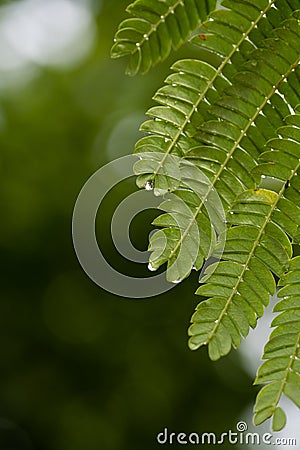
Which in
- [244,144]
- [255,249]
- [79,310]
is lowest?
[255,249]

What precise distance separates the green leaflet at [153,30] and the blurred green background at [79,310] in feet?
8.08

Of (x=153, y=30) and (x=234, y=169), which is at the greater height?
(x=153, y=30)

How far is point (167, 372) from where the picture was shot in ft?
12.2

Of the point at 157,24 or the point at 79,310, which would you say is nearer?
the point at 157,24

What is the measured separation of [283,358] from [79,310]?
126 inches

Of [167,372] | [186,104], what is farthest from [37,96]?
[186,104]

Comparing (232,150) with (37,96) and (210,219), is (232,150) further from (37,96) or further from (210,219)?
(37,96)

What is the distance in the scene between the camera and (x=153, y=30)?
78 cm

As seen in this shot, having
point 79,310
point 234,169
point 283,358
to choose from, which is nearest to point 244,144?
point 234,169

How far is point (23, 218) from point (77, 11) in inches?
60.1

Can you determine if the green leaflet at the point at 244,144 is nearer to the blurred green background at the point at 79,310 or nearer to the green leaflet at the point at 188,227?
the green leaflet at the point at 188,227

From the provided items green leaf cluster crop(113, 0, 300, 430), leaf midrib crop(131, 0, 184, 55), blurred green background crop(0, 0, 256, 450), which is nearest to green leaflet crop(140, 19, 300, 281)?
green leaf cluster crop(113, 0, 300, 430)

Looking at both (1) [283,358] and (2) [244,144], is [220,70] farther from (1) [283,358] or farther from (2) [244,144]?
(1) [283,358]

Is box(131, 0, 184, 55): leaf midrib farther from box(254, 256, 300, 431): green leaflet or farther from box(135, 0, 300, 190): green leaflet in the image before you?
box(254, 256, 300, 431): green leaflet
